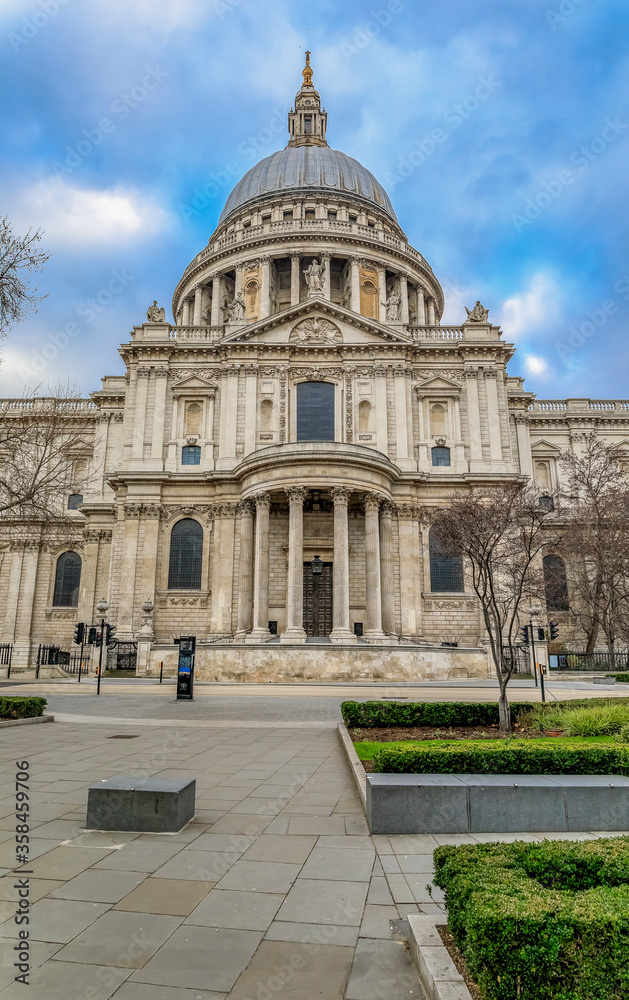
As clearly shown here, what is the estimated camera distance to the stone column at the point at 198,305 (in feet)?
197

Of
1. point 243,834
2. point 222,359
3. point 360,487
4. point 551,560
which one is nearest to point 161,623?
point 360,487

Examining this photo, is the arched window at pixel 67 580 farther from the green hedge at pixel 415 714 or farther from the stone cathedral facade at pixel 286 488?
the green hedge at pixel 415 714

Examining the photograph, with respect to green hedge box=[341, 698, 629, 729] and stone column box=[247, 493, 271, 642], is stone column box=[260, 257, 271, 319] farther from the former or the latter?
green hedge box=[341, 698, 629, 729]

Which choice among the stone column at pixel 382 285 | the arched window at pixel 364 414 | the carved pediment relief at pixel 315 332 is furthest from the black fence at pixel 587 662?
the stone column at pixel 382 285

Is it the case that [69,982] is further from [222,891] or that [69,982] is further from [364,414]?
[364,414]

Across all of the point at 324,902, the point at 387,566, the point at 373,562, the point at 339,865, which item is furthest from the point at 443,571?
the point at 324,902

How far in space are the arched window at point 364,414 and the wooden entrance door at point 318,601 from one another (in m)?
9.50

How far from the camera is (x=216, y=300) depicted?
59.1m

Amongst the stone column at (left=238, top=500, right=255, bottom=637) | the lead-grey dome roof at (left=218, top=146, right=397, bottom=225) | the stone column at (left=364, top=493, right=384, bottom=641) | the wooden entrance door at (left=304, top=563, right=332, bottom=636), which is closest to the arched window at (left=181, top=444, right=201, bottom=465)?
the stone column at (left=238, top=500, right=255, bottom=637)

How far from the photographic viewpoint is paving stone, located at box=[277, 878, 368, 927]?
5.37 metres

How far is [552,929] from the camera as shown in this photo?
370cm

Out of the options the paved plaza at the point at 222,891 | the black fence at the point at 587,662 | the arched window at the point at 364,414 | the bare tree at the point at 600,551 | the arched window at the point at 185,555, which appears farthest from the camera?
the arched window at the point at 364,414

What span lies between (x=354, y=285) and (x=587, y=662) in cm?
3551

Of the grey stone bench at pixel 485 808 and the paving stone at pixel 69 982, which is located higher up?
the grey stone bench at pixel 485 808
